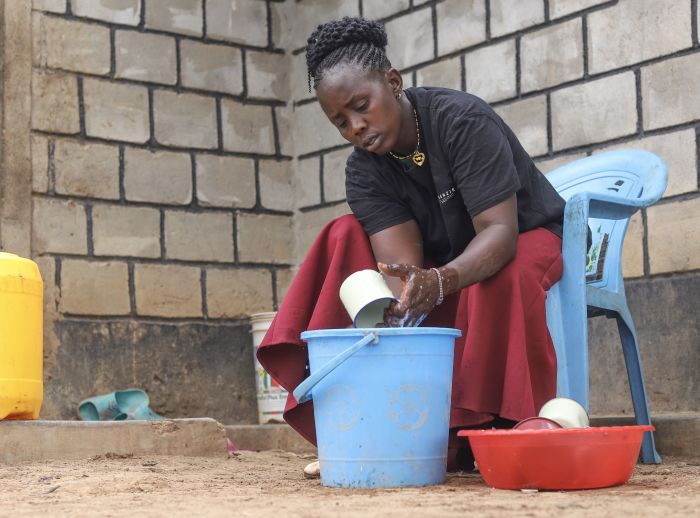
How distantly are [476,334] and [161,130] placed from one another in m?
2.69

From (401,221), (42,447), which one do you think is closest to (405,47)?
(401,221)

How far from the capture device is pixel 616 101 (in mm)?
4055

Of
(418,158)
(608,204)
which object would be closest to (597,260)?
(608,204)

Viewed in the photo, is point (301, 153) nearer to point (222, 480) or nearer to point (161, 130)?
point (161, 130)

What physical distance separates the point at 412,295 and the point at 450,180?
0.51 m

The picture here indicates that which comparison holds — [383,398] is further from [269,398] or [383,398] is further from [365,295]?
[269,398]

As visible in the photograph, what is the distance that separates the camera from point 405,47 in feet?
16.1

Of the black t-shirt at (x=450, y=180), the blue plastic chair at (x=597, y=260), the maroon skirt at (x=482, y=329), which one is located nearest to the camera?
the maroon skirt at (x=482, y=329)

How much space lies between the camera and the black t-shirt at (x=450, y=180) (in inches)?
113

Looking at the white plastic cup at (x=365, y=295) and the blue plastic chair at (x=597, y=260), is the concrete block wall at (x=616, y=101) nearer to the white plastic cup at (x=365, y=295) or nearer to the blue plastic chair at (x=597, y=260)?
the blue plastic chair at (x=597, y=260)

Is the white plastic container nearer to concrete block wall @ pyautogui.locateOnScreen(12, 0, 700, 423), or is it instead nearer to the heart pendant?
concrete block wall @ pyautogui.locateOnScreen(12, 0, 700, 423)

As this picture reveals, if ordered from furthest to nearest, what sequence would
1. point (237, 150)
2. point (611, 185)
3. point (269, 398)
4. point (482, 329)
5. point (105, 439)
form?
point (237, 150)
point (269, 398)
point (105, 439)
point (611, 185)
point (482, 329)

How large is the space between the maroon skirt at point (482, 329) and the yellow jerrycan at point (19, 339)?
120 centimetres

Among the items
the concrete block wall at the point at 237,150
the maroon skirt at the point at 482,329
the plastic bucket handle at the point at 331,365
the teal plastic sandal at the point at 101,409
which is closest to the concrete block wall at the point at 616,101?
the concrete block wall at the point at 237,150
